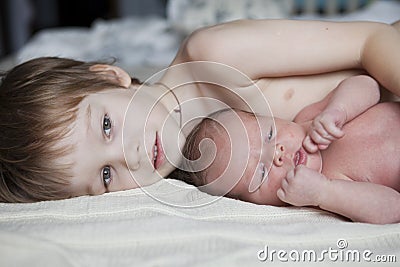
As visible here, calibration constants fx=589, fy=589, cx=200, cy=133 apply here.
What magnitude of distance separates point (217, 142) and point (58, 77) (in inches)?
12.5

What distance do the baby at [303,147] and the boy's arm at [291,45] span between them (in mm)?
67

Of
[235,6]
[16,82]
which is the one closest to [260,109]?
[16,82]

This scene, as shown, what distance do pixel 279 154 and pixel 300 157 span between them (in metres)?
0.04

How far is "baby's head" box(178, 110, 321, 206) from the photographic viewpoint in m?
0.99

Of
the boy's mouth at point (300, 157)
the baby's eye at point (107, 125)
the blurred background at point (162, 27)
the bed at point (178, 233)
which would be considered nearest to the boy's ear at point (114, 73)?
the baby's eye at point (107, 125)

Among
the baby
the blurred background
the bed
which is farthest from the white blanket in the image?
the blurred background

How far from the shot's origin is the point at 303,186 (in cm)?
89

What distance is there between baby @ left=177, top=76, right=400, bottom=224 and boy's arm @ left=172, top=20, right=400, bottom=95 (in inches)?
2.6

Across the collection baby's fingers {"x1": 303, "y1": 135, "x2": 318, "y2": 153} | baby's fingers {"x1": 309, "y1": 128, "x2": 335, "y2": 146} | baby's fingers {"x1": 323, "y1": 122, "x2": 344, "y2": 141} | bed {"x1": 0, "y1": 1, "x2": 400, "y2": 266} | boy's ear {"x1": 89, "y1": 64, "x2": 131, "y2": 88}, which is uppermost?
boy's ear {"x1": 89, "y1": 64, "x2": 131, "y2": 88}

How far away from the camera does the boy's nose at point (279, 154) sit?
0.99m

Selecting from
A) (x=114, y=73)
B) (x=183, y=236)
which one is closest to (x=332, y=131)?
(x=183, y=236)

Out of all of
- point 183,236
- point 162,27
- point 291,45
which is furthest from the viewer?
point 162,27

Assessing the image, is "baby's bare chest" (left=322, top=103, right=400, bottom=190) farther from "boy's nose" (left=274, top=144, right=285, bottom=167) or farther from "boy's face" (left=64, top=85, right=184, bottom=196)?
"boy's face" (left=64, top=85, right=184, bottom=196)

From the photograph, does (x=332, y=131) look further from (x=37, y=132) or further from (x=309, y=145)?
(x=37, y=132)
